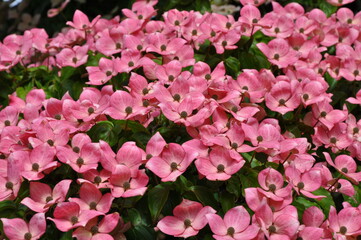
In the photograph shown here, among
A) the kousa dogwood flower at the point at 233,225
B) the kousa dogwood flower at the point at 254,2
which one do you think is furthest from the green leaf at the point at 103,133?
the kousa dogwood flower at the point at 254,2

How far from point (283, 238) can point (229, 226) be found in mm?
111

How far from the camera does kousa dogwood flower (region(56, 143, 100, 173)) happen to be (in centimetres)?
117

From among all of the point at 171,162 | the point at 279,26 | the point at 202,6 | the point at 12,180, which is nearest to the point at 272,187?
the point at 171,162

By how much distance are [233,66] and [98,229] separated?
2.27ft

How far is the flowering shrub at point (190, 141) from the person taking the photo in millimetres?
1133

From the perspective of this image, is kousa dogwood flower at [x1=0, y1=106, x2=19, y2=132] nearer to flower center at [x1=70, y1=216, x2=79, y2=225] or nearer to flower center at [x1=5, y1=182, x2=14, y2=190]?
flower center at [x1=5, y1=182, x2=14, y2=190]

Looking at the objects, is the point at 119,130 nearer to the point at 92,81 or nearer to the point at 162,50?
the point at 92,81

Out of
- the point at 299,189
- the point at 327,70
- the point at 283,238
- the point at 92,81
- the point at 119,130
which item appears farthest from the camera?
the point at 327,70

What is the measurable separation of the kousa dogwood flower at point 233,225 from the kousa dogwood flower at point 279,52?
24.8 inches

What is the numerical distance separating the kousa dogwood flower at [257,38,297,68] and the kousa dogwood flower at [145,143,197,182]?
1.78 feet

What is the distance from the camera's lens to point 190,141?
1.22 metres

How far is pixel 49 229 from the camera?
3.85 ft

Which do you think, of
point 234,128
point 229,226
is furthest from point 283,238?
point 234,128

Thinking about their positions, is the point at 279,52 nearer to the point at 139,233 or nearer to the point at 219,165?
the point at 219,165
